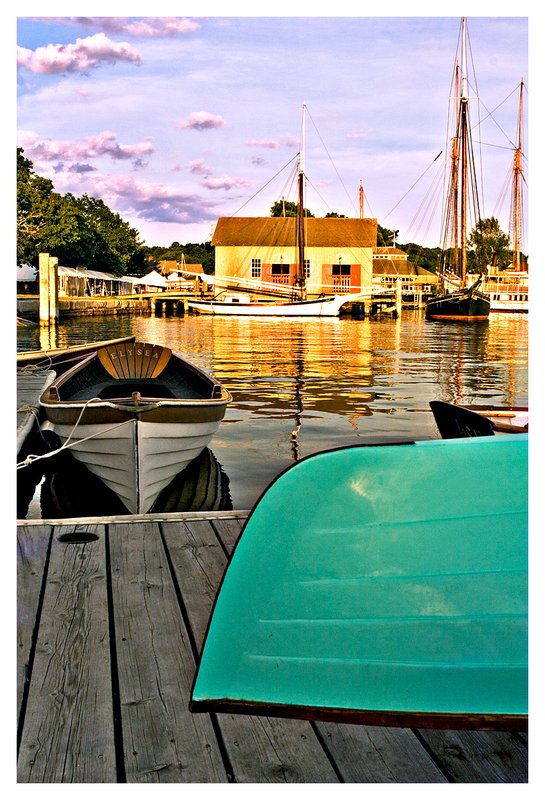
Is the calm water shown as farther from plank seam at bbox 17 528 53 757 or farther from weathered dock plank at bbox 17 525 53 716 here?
plank seam at bbox 17 528 53 757

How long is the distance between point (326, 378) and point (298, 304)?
25004mm

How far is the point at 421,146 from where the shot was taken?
110 feet

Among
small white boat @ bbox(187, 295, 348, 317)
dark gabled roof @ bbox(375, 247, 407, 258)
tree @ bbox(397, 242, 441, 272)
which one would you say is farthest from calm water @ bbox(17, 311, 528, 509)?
tree @ bbox(397, 242, 441, 272)

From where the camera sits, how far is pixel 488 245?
→ 1539 inches

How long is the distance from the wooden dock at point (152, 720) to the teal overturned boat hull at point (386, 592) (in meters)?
0.11

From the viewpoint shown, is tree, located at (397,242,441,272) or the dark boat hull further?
tree, located at (397,242,441,272)

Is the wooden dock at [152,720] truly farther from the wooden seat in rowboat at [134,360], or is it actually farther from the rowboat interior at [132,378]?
the wooden seat in rowboat at [134,360]

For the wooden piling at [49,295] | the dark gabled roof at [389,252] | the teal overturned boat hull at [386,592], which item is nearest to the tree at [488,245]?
the wooden piling at [49,295]

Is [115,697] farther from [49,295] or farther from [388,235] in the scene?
[388,235]

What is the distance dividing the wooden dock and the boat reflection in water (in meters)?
3.29

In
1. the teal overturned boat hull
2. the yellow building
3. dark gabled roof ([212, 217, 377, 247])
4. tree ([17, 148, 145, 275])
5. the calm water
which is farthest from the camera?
dark gabled roof ([212, 217, 377, 247])

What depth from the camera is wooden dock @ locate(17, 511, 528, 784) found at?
6.83 feet

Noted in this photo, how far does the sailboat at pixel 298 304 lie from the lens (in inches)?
1642

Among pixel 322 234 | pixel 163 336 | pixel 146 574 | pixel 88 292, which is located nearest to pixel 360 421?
pixel 146 574
